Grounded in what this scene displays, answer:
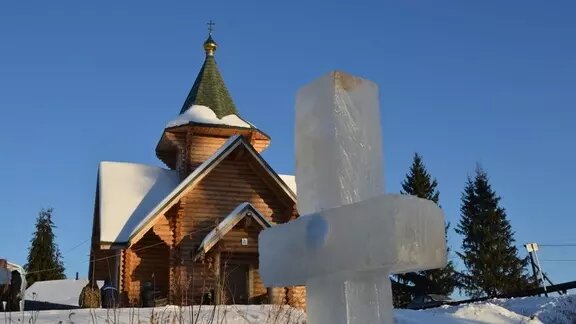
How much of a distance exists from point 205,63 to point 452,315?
17136 mm

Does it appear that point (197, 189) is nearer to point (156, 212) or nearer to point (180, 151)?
point (156, 212)

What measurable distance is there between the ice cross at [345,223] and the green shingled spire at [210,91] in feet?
66.6

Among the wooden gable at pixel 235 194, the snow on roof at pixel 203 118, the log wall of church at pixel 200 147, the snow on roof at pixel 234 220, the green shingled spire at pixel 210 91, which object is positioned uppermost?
the green shingled spire at pixel 210 91

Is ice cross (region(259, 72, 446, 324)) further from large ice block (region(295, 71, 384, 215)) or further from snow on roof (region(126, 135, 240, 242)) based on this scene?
snow on roof (region(126, 135, 240, 242))

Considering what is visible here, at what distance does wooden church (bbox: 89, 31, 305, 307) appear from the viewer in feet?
56.6

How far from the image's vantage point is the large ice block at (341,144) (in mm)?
2137

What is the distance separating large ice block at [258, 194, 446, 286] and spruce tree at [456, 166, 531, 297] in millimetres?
33766

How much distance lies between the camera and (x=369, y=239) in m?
1.97

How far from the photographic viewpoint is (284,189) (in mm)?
18781

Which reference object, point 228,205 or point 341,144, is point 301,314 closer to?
point 341,144

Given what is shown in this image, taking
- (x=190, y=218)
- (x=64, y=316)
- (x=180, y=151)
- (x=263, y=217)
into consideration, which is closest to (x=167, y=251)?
(x=190, y=218)

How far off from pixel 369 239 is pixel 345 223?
102mm

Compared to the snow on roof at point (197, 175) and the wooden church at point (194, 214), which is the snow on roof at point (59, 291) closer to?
the wooden church at point (194, 214)

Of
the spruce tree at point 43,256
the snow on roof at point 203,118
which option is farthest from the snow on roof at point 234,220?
the spruce tree at point 43,256
